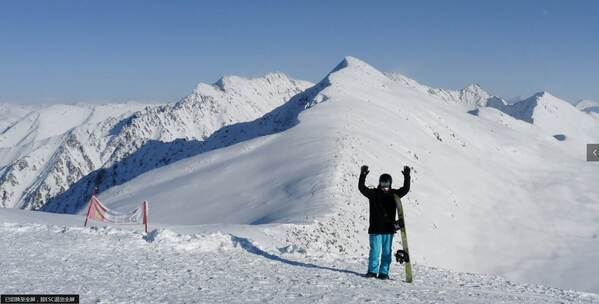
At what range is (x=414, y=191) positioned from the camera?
42.7m

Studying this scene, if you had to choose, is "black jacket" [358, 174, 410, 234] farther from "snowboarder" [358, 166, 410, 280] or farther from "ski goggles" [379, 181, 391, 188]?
"ski goggles" [379, 181, 391, 188]

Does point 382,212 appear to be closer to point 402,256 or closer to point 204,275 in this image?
point 402,256

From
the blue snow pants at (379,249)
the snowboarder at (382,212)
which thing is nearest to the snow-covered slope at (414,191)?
the blue snow pants at (379,249)

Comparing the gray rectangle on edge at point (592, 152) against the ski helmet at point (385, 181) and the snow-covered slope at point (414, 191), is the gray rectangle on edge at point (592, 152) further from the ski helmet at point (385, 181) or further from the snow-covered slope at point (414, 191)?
the ski helmet at point (385, 181)

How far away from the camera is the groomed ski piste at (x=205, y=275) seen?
10259mm

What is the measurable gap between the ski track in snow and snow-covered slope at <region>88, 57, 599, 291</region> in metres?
6.43

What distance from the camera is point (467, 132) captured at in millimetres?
73562

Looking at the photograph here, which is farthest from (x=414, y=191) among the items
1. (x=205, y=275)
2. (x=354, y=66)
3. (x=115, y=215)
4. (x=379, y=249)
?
(x=354, y=66)

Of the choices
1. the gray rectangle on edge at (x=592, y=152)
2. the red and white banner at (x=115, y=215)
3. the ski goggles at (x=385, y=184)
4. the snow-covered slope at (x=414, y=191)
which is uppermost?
the gray rectangle on edge at (x=592, y=152)

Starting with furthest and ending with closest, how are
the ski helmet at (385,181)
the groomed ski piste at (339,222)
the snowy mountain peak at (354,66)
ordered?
1. the snowy mountain peak at (354,66)
2. the ski helmet at (385,181)
3. the groomed ski piste at (339,222)

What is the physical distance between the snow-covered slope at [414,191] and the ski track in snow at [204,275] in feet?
21.1

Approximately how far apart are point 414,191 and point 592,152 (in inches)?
2111

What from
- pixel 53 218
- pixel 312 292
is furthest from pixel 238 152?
pixel 312 292

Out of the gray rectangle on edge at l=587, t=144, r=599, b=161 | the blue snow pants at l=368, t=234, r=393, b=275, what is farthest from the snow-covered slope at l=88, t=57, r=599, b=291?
the blue snow pants at l=368, t=234, r=393, b=275
